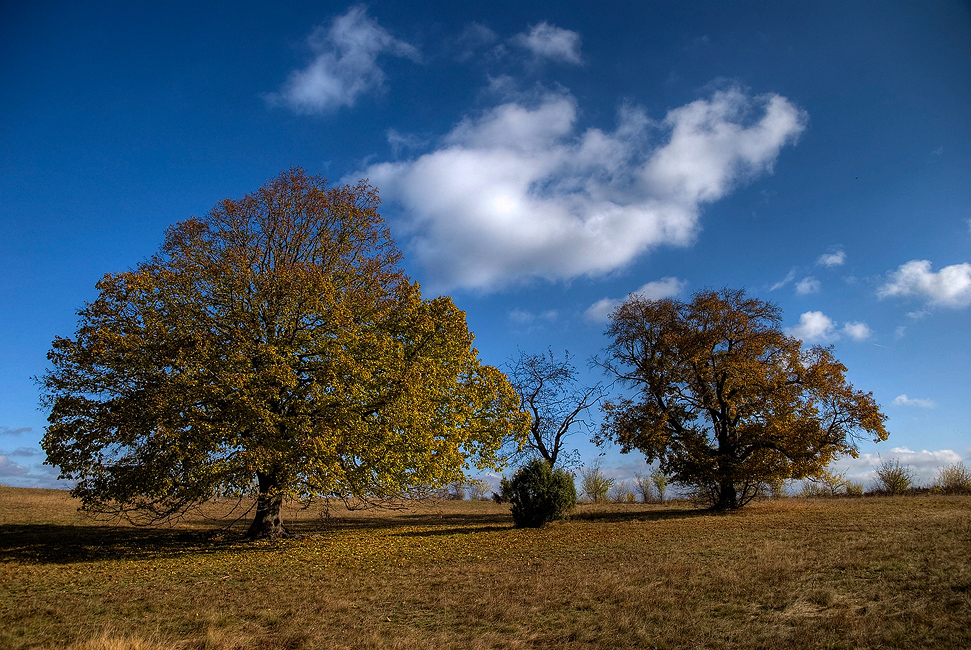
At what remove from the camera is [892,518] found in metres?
17.3

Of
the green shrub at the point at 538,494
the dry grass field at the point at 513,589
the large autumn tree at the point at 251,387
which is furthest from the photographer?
the green shrub at the point at 538,494

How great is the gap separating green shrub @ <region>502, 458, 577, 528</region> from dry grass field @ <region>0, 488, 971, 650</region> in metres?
2.59

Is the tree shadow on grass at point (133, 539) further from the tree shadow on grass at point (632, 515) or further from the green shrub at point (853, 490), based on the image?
the green shrub at point (853, 490)

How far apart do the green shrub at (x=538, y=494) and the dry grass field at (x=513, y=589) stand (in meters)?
2.59

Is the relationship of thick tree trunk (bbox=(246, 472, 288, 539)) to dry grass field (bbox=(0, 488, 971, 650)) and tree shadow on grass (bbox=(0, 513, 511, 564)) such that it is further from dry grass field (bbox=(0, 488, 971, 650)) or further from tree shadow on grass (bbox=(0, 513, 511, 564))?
dry grass field (bbox=(0, 488, 971, 650))

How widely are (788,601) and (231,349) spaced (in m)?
14.8

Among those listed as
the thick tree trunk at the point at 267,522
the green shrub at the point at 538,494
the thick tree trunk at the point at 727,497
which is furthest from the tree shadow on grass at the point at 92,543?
the thick tree trunk at the point at 727,497

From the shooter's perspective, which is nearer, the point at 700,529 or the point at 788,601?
the point at 788,601

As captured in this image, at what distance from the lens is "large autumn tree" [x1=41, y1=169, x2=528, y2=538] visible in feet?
46.9

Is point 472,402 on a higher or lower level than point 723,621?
higher

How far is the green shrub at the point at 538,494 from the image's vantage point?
2106 centimetres

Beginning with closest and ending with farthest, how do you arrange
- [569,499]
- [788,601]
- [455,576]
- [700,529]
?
[788,601] → [455,576] → [700,529] → [569,499]

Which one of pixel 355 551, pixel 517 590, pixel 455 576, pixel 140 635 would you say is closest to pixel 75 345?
pixel 355 551

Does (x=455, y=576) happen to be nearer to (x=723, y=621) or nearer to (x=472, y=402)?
(x=723, y=621)
